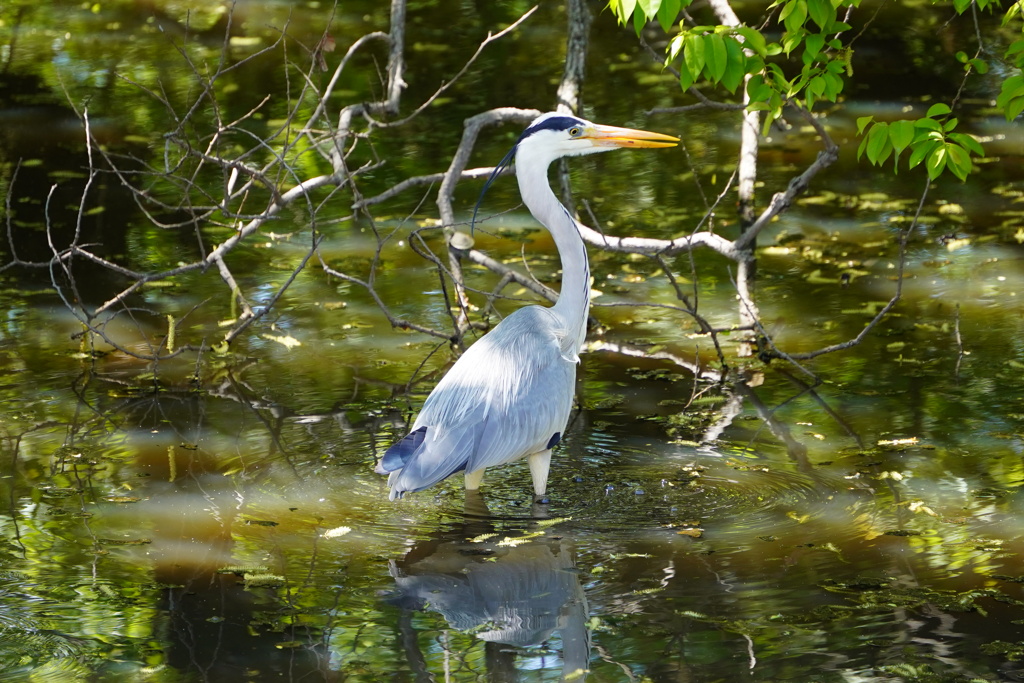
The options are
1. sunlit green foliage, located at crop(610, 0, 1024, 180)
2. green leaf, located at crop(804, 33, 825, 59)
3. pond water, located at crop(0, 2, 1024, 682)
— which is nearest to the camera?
pond water, located at crop(0, 2, 1024, 682)

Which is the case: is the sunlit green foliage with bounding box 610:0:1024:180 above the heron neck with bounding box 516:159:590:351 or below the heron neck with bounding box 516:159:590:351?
above

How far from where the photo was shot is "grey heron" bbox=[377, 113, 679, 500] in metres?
5.36

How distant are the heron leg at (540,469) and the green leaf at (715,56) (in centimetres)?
178

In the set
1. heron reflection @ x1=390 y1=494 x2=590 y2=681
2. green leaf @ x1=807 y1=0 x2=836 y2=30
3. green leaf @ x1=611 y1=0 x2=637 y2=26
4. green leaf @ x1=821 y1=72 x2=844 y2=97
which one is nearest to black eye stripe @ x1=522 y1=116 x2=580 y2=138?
green leaf @ x1=611 y1=0 x2=637 y2=26

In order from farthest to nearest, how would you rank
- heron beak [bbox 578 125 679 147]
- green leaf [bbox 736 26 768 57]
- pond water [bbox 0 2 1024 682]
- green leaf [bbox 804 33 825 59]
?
1. green leaf [bbox 804 33 825 59]
2. heron beak [bbox 578 125 679 147]
3. green leaf [bbox 736 26 768 57]
4. pond water [bbox 0 2 1024 682]

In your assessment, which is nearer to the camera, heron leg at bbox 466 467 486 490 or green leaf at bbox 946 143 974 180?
green leaf at bbox 946 143 974 180

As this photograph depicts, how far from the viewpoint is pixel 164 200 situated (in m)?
10.9

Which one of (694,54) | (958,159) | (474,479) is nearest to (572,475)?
(474,479)

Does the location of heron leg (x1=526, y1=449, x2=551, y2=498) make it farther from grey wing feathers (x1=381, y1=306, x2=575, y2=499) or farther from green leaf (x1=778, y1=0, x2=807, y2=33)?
green leaf (x1=778, y1=0, x2=807, y2=33)

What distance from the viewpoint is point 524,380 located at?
222 inches

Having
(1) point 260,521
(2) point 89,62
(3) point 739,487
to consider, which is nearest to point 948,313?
(3) point 739,487

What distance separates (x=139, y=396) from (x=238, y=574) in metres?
2.40

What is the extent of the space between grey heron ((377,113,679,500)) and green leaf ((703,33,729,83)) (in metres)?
0.41

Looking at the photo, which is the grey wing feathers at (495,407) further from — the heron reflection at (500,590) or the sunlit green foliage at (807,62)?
the sunlit green foliage at (807,62)
